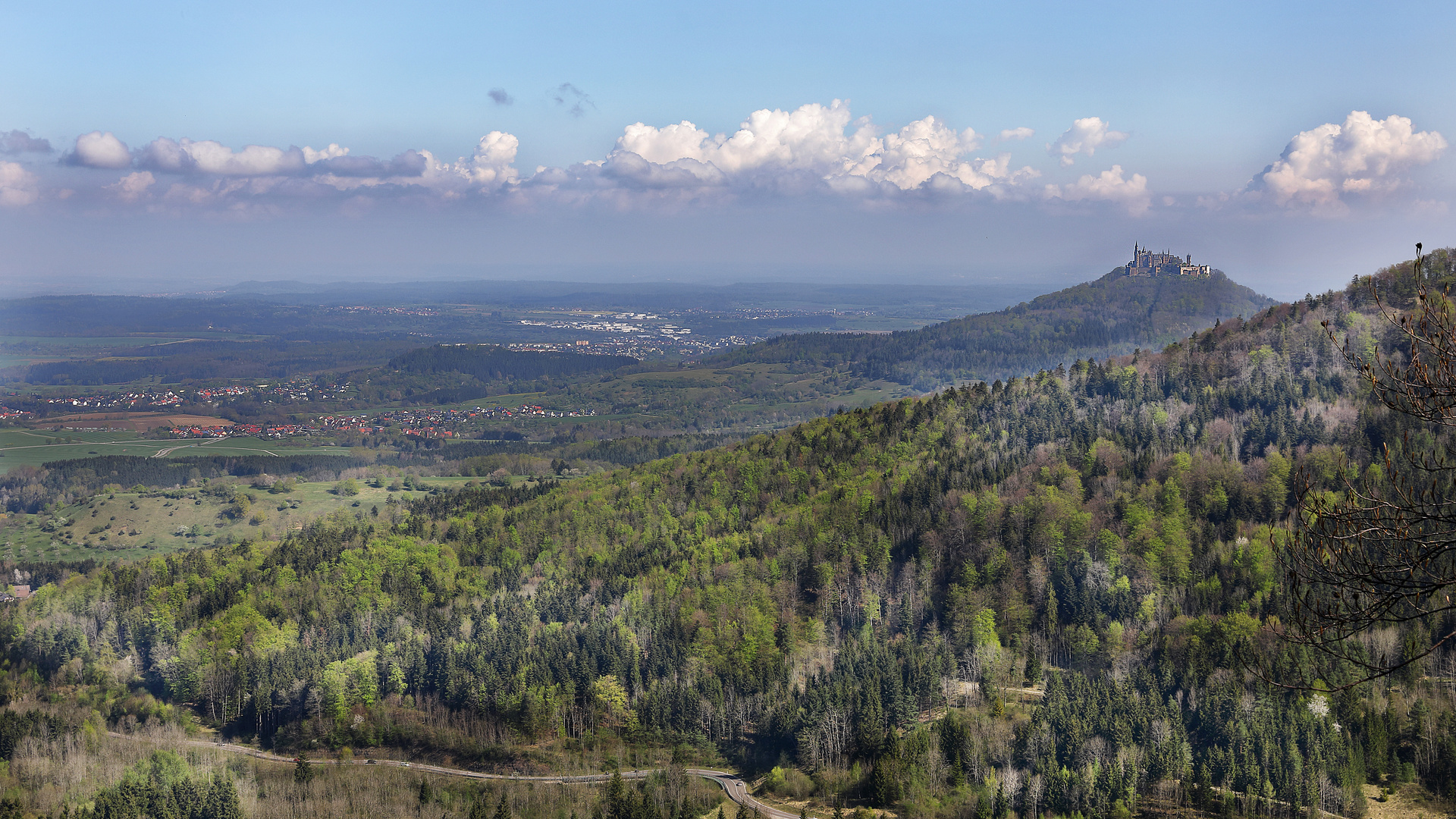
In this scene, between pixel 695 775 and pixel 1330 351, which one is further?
pixel 1330 351

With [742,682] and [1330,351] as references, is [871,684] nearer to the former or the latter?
[742,682]

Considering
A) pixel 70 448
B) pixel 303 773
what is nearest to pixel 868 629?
pixel 303 773

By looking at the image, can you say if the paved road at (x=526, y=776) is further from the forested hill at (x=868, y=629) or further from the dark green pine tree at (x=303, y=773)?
the dark green pine tree at (x=303, y=773)

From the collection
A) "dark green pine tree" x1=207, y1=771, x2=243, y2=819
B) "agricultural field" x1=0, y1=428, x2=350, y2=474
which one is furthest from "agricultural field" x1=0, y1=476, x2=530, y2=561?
"dark green pine tree" x1=207, y1=771, x2=243, y2=819

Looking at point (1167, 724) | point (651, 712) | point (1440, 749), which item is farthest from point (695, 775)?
point (1440, 749)

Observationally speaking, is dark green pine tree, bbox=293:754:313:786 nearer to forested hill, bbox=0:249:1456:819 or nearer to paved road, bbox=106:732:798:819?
paved road, bbox=106:732:798:819

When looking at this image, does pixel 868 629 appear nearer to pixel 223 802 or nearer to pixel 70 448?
pixel 223 802
